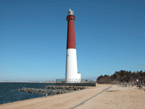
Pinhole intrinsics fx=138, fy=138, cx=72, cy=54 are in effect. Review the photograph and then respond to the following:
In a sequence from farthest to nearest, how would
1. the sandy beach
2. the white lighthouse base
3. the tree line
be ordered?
1. the tree line
2. the white lighthouse base
3. the sandy beach

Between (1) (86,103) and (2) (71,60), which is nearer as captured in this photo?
(1) (86,103)

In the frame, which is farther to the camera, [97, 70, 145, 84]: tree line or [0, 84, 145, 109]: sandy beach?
[97, 70, 145, 84]: tree line

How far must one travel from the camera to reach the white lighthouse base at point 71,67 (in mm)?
36656

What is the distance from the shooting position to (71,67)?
36.6 metres

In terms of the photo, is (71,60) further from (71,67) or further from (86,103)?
(86,103)

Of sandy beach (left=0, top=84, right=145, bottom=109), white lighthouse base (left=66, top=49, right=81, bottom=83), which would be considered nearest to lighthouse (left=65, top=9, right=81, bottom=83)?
white lighthouse base (left=66, top=49, right=81, bottom=83)

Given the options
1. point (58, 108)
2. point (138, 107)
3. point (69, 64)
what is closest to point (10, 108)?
point (58, 108)

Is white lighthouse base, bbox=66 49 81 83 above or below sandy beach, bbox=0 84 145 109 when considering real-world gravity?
above

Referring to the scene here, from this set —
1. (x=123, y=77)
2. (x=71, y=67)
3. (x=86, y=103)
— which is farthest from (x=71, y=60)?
(x=123, y=77)

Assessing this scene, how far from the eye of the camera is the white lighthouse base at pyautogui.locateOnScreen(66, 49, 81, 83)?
120 feet

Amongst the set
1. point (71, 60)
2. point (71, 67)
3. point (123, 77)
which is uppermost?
point (71, 60)

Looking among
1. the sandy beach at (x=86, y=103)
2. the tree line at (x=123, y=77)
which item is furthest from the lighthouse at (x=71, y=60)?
the tree line at (x=123, y=77)

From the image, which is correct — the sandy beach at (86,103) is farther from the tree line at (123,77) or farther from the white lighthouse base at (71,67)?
the tree line at (123,77)

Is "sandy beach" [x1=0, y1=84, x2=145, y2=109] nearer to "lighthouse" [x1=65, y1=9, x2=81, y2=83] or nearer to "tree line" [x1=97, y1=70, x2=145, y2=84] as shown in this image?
"lighthouse" [x1=65, y1=9, x2=81, y2=83]
